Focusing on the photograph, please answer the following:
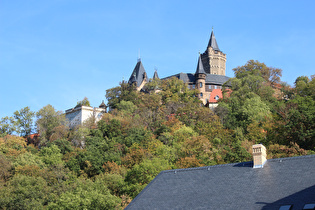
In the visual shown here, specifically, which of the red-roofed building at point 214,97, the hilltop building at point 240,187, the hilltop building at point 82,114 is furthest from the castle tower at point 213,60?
the hilltop building at point 240,187

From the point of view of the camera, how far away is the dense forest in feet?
175

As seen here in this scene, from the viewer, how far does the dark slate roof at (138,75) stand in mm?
122662

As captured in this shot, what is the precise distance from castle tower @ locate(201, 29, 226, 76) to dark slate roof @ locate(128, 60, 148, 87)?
1890 centimetres

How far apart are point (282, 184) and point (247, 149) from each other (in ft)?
107

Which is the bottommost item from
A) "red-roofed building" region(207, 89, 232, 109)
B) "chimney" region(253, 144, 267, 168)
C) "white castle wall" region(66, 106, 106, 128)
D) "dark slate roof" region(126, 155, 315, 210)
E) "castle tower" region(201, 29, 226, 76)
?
"dark slate roof" region(126, 155, 315, 210)

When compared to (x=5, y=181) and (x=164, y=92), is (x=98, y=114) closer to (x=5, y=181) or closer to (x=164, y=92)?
(x=164, y=92)

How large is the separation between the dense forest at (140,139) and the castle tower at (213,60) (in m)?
25.9

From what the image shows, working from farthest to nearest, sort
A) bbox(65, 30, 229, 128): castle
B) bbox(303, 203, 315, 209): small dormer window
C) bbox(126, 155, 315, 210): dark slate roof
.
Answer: bbox(65, 30, 229, 128): castle, bbox(126, 155, 315, 210): dark slate roof, bbox(303, 203, 315, 209): small dormer window

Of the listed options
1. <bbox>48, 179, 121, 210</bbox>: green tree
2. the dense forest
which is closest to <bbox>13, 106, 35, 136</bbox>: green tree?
the dense forest

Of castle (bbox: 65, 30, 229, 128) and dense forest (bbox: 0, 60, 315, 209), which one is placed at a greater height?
castle (bbox: 65, 30, 229, 128)

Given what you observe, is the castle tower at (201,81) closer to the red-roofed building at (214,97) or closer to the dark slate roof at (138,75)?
the red-roofed building at (214,97)

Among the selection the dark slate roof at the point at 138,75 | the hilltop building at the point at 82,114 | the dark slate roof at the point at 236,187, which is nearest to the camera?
the dark slate roof at the point at 236,187

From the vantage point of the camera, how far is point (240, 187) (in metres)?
27.7

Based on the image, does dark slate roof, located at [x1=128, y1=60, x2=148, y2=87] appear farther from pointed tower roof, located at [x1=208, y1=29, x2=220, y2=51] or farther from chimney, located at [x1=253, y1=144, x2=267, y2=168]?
chimney, located at [x1=253, y1=144, x2=267, y2=168]
